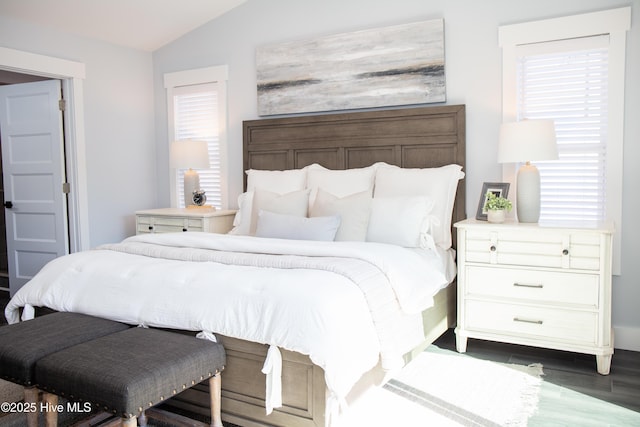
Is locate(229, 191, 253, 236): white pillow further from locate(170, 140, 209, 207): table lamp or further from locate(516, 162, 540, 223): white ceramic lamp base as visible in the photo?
locate(516, 162, 540, 223): white ceramic lamp base

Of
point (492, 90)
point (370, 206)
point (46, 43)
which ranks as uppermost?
point (46, 43)

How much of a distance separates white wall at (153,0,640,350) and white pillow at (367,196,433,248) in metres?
0.66

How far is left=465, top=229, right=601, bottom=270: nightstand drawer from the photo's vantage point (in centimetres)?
314

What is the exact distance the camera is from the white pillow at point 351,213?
3.55 meters

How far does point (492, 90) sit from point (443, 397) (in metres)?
2.28

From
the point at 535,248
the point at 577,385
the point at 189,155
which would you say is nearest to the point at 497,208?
the point at 535,248

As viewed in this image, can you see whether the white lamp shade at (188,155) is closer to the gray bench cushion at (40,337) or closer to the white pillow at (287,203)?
the white pillow at (287,203)

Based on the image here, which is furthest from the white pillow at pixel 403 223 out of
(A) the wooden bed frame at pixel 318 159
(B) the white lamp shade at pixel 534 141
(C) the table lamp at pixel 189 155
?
(C) the table lamp at pixel 189 155

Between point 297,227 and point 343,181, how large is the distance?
0.78 metres

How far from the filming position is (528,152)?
341 cm

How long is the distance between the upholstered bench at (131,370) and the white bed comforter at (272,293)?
0.63 feet

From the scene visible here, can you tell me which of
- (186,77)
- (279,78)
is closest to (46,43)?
(186,77)

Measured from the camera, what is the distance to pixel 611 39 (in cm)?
352

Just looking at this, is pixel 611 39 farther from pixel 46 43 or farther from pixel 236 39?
pixel 46 43
